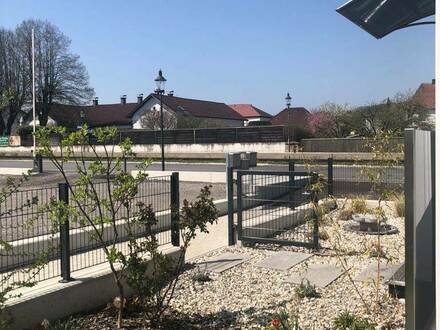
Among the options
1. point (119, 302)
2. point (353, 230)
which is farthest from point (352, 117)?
point (119, 302)

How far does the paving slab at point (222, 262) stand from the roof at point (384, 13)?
3.72 meters

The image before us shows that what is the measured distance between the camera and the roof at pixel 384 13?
20.5 ft

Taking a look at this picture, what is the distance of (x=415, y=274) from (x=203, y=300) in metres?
3.55

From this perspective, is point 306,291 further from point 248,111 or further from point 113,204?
point 248,111

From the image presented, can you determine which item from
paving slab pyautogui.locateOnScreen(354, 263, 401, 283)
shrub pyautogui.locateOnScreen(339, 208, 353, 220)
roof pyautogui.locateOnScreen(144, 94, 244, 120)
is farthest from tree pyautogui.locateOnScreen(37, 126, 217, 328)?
roof pyautogui.locateOnScreen(144, 94, 244, 120)

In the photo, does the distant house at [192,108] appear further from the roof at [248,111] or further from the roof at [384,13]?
the roof at [384,13]

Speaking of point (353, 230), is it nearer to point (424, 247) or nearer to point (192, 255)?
point (192, 255)

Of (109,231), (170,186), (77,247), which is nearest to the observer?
(77,247)

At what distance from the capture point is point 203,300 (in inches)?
234

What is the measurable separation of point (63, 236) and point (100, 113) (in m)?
83.5

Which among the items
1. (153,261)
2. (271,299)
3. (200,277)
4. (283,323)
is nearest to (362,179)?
(200,277)

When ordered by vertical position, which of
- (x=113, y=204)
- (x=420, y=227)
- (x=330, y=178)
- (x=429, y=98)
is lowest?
(x=330, y=178)

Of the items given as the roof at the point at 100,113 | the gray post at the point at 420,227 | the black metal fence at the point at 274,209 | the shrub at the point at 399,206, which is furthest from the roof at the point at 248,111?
the gray post at the point at 420,227

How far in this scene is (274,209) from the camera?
9.32m
